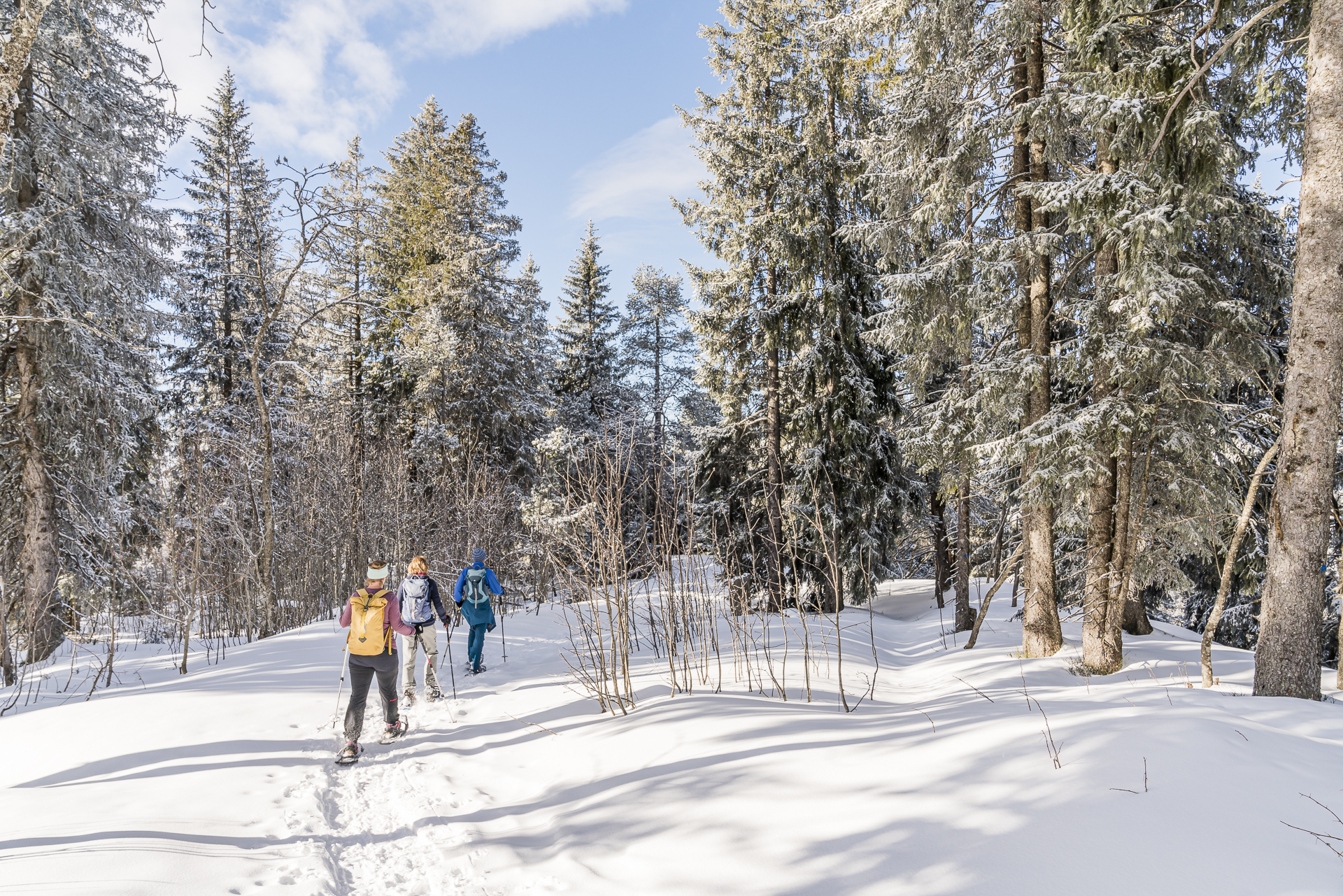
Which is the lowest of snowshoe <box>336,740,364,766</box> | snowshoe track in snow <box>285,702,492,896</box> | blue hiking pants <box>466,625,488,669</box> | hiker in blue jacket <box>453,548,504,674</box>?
snowshoe track in snow <box>285,702,492,896</box>

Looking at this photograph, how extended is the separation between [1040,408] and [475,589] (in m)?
8.05

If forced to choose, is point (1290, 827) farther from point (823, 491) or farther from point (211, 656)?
point (211, 656)

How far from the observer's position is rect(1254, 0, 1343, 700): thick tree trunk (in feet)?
17.1

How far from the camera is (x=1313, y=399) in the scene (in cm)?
525

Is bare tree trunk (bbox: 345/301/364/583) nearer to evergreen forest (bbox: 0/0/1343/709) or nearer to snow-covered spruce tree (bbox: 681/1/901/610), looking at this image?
evergreen forest (bbox: 0/0/1343/709)

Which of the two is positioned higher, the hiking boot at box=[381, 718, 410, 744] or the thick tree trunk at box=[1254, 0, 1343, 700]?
the thick tree trunk at box=[1254, 0, 1343, 700]

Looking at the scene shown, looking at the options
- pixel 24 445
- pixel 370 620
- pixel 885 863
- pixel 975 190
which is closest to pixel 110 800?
pixel 370 620

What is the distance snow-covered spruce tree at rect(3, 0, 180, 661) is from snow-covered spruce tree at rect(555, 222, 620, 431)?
14953mm

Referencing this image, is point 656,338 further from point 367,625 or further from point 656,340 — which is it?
point 367,625

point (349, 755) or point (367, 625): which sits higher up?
point (367, 625)

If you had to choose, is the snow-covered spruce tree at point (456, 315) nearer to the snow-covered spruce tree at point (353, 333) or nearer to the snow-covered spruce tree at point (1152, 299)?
the snow-covered spruce tree at point (353, 333)

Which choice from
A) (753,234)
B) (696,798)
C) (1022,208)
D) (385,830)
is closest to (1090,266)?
(1022,208)

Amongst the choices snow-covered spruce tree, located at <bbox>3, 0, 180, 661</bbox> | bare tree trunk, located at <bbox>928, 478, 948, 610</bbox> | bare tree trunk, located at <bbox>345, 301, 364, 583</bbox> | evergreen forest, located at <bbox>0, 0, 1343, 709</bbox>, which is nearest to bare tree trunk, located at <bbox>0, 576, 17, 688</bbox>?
evergreen forest, located at <bbox>0, 0, 1343, 709</bbox>

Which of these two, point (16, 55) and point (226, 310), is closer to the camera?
point (16, 55)
